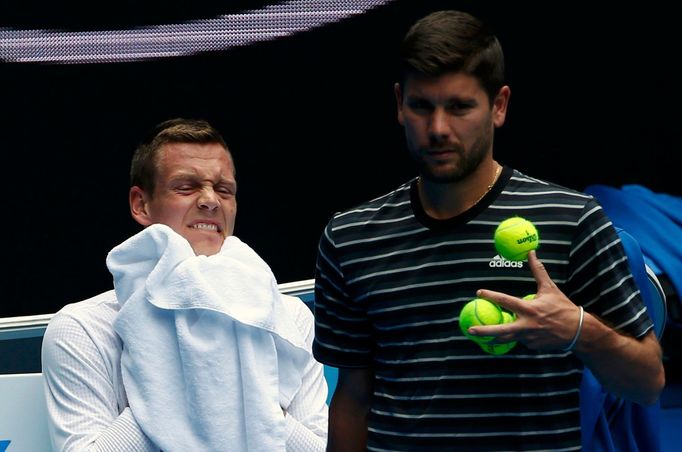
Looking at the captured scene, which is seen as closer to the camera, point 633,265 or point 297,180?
point 633,265

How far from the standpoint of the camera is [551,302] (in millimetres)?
1938

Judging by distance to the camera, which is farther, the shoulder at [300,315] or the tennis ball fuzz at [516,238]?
the shoulder at [300,315]

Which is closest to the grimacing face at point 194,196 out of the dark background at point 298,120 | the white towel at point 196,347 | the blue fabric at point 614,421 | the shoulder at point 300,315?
the white towel at point 196,347

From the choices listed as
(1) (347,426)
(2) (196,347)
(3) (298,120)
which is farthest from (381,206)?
(3) (298,120)

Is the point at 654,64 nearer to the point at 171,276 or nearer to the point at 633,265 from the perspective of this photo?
the point at 633,265

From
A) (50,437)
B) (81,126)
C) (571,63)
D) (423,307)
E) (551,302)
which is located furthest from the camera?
(571,63)

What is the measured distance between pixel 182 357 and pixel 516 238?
0.96 meters

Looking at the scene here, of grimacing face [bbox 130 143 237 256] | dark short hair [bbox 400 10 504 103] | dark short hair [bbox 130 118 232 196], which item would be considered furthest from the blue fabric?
dark short hair [bbox 130 118 232 196]

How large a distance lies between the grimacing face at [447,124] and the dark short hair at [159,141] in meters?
0.93

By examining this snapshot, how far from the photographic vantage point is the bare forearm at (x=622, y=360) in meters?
1.99

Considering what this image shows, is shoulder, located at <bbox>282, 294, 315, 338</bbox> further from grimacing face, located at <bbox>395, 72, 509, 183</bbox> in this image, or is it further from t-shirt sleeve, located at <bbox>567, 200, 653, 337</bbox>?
t-shirt sleeve, located at <bbox>567, 200, 653, 337</bbox>

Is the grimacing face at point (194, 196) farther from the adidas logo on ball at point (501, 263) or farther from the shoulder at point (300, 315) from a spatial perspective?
the adidas logo on ball at point (501, 263)

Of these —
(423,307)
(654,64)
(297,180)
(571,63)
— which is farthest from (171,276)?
(654,64)

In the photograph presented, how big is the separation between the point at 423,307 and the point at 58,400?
0.96m
